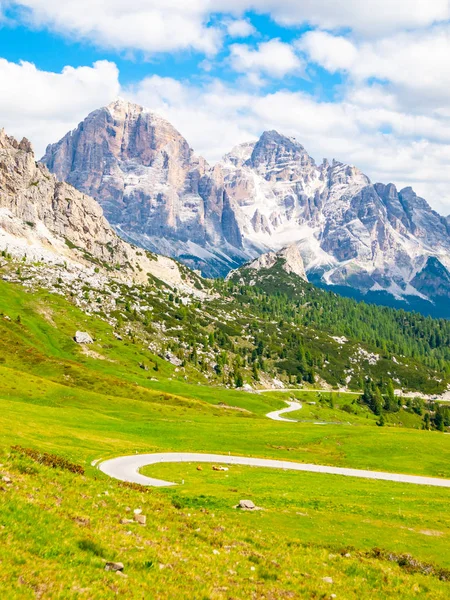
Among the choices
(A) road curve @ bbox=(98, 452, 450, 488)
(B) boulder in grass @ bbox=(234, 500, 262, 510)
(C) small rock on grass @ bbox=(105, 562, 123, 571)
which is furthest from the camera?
(A) road curve @ bbox=(98, 452, 450, 488)

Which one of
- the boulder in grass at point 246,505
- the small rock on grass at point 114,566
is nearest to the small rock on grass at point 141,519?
the small rock on grass at point 114,566

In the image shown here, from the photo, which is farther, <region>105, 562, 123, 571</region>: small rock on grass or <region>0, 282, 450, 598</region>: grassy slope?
<region>105, 562, 123, 571</region>: small rock on grass

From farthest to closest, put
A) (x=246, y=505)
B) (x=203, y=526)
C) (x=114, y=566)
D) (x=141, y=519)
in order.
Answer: (x=246, y=505) → (x=203, y=526) → (x=141, y=519) → (x=114, y=566)

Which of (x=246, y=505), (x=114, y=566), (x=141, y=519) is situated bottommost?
(x=246, y=505)

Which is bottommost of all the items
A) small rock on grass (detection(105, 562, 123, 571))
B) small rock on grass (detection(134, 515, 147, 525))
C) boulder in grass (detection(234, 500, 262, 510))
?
boulder in grass (detection(234, 500, 262, 510))

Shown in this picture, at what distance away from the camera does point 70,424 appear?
7394 cm

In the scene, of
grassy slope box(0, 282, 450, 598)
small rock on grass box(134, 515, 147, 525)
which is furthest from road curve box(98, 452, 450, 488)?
small rock on grass box(134, 515, 147, 525)

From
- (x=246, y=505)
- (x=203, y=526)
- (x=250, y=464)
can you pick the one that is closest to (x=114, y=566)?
(x=203, y=526)

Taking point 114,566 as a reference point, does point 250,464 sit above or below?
below

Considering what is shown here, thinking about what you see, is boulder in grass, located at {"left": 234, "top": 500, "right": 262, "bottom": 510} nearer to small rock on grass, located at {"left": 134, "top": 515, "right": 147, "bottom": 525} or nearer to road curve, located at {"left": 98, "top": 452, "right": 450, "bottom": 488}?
small rock on grass, located at {"left": 134, "top": 515, "right": 147, "bottom": 525}

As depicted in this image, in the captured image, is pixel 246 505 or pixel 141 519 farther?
pixel 246 505

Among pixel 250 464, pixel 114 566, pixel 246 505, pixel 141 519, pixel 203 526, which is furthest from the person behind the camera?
pixel 250 464

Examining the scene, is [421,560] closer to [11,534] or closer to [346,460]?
[11,534]

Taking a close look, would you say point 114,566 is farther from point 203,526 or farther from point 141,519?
point 203,526
